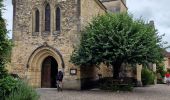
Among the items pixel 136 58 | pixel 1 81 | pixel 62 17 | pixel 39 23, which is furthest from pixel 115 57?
pixel 1 81

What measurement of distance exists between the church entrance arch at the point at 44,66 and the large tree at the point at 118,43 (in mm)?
2398

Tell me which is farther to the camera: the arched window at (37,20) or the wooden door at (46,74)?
the wooden door at (46,74)

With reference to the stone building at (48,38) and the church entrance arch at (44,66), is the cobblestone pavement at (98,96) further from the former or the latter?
the church entrance arch at (44,66)

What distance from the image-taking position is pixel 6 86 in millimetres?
11281

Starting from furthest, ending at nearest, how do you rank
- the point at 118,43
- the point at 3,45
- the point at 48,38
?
the point at 48,38
the point at 118,43
the point at 3,45

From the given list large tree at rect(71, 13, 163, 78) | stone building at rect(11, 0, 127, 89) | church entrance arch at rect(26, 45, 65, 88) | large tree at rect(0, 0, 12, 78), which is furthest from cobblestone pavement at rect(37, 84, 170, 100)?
large tree at rect(0, 0, 12, 78)

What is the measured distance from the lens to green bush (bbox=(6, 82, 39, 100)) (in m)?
10.7

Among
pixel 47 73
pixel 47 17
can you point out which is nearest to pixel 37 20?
pixel 47 17

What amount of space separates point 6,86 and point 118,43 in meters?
12.1

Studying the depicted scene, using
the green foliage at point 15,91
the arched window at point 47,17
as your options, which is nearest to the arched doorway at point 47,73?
the arched window at point 47,17

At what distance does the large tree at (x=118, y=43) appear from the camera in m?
21.9

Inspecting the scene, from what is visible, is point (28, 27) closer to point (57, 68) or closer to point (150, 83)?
point (57, 68)

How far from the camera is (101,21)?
23.7 m

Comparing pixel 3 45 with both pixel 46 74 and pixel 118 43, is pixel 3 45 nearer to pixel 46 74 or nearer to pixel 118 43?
pixel 118 43
